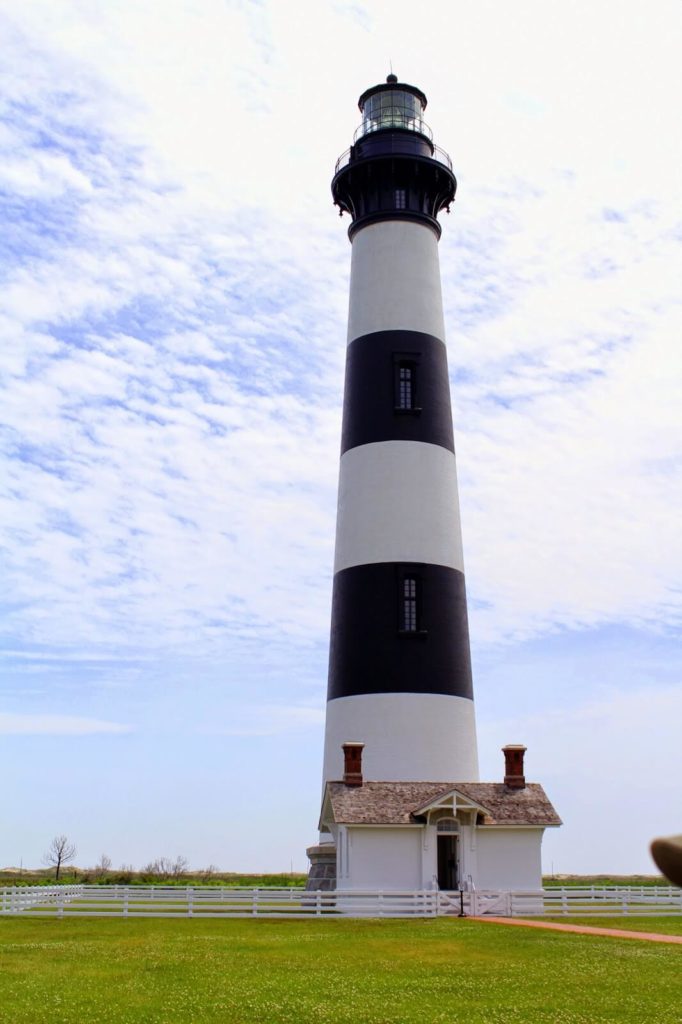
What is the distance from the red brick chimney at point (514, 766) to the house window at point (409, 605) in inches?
171

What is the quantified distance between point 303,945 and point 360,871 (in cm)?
813

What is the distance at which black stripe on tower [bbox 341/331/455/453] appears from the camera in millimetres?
31672

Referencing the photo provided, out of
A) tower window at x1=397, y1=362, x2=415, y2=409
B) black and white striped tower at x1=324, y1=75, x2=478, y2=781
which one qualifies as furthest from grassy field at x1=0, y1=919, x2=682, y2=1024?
tower window at x1=397, y1=362, x2=415, y2=409

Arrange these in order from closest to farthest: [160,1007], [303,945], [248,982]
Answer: [160,1007]
[248,982]
[303,945]

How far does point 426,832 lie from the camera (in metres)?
27.8

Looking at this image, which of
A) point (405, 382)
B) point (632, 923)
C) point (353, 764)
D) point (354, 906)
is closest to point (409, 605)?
point (353, 764)

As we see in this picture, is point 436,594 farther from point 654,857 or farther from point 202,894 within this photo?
point 654,857

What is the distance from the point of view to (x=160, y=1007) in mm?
12547

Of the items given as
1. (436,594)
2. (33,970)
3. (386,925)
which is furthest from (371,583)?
(33,970)

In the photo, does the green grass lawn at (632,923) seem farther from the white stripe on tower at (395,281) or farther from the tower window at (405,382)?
the white stripe on tower at (395,281)

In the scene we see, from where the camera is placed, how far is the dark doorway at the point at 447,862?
2934 cm

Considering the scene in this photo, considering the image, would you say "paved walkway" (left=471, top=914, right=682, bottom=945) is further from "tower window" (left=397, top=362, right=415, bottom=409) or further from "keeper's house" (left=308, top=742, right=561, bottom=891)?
"tower window" (left=397, top=362, right=415, bottom=409)

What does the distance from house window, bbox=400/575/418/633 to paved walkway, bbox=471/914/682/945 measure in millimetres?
7708

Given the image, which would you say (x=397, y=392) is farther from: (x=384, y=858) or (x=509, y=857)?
(x=509, y=857)
